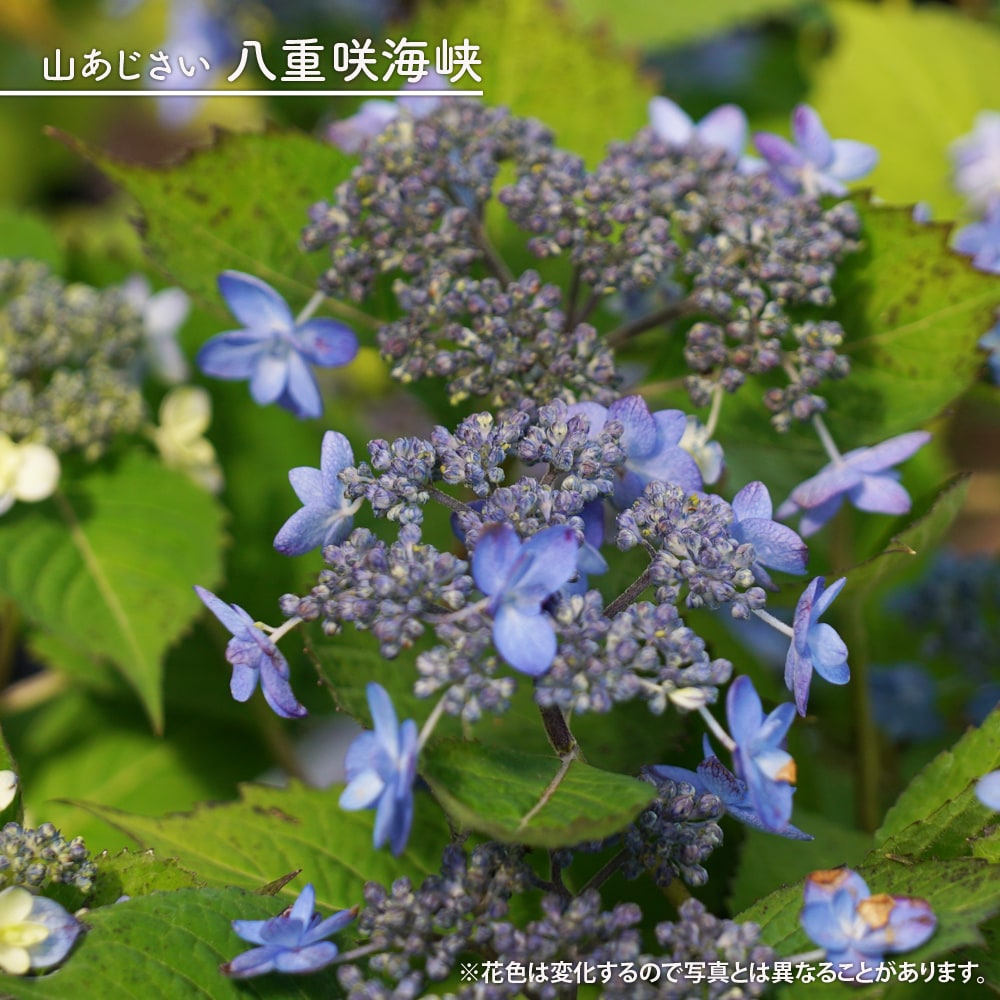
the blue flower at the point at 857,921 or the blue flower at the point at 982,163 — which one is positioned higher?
the blue flower at the point at 982,163

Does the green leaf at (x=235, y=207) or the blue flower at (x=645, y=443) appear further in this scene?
the green leaf at (x=235, y=207)

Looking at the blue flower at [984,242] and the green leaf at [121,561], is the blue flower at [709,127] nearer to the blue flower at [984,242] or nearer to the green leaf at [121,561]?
the blue flower at [984,242]

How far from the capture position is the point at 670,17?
1.94 meters

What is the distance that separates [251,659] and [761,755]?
0.37 m

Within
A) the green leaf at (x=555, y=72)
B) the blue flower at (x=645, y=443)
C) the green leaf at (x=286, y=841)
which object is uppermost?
the green leaf at (x=555, y=72)

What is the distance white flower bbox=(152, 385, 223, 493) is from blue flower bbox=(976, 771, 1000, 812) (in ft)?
3.30

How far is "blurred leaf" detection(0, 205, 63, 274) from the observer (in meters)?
1.69

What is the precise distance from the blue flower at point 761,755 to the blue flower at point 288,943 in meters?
0.29

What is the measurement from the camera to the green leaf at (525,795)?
2.31 ft

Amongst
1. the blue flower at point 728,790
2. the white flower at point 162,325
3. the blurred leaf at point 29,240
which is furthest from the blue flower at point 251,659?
the blurred leaf at point 29,240

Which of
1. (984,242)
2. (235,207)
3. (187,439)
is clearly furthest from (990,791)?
(187,439)

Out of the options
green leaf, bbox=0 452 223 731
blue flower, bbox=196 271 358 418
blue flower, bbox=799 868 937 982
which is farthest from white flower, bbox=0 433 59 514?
blue flower, bbox=799 868 937 982

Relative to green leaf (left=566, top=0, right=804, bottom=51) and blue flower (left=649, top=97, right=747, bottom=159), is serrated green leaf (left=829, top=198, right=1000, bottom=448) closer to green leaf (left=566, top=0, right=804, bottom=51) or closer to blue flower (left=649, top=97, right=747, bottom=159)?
blue flower (left=649, top=97, right=747, bottom=159)

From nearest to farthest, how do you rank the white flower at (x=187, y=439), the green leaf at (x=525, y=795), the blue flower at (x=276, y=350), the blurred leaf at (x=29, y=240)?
1. the green leaf at (x=525, y=795)
2. the blue flower at (x=276, y=350)
3. the white flower at (x=187, y=439)
4. the blurred leaf at (x=29, y=240)
